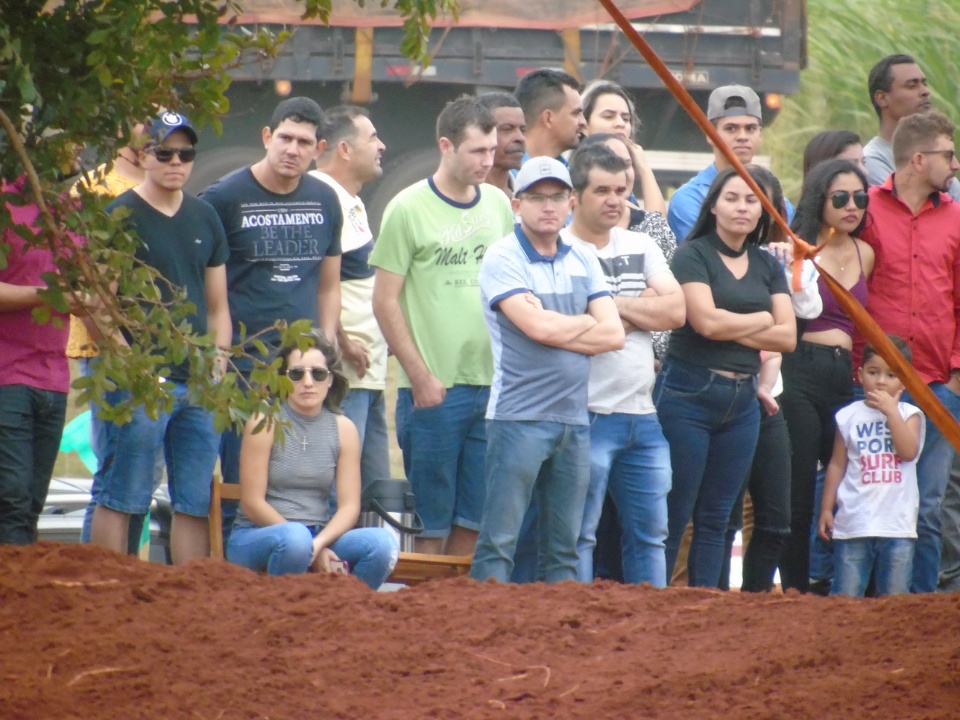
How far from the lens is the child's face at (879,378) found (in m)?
6.50

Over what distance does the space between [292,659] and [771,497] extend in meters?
3.50

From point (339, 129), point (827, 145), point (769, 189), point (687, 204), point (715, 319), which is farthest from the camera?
point (827, 145)

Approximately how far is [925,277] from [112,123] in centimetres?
441

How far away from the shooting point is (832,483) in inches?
262

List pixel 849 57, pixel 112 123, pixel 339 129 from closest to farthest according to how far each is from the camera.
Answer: pixel 112 123 → pixel 339 129 → pixel 849 57

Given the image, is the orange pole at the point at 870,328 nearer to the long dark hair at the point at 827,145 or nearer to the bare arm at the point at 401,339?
the bare arm at the point at 401,339

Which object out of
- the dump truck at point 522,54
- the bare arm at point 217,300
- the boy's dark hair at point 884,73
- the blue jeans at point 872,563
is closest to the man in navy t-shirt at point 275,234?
the bare arm at point 217,300

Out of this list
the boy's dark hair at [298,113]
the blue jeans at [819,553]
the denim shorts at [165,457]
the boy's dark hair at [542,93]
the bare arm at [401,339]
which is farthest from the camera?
the boy's dark hair at [542,93]

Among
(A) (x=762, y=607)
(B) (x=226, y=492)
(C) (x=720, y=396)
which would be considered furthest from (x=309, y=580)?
(C) (x=720, y=396)

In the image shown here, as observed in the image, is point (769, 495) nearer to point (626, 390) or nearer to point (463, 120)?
point (626, 390)

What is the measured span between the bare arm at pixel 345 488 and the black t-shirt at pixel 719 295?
1.46 meters

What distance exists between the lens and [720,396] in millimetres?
6105

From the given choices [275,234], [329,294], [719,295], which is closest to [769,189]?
[719,295]

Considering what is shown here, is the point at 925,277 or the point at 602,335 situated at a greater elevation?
the point at 925,277
